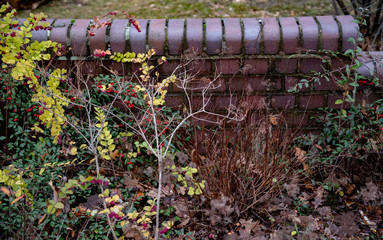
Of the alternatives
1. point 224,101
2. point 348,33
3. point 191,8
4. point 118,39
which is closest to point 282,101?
point 224,101

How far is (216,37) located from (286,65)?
52cm

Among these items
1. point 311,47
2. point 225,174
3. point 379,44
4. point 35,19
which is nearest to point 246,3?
point 379,44

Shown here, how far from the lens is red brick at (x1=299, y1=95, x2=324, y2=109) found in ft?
8.90

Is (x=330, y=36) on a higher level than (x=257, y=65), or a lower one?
higher

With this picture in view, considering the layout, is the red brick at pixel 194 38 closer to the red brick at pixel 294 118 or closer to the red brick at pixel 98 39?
the red brick at pixel 98 39

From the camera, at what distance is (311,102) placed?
2.73m

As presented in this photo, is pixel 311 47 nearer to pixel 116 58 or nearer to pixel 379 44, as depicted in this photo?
pixel 116 58

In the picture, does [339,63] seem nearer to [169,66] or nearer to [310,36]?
[310,36]

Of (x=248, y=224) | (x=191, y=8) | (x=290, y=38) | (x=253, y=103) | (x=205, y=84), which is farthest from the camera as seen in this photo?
(x=191, y=8)

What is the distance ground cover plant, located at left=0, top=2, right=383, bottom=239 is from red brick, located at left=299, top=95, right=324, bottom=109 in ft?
0.23

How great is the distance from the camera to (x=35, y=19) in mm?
2660

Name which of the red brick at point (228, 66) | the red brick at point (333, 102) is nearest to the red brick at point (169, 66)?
the red brick at point (228, 66)

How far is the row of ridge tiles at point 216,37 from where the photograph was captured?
2555mm

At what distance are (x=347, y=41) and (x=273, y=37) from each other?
Answer: 495 mm
